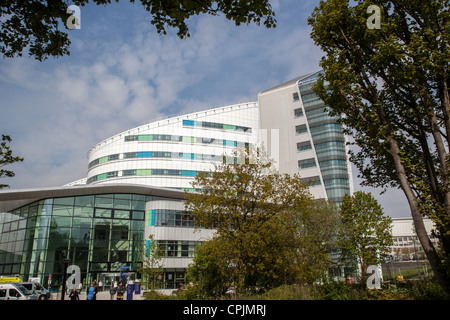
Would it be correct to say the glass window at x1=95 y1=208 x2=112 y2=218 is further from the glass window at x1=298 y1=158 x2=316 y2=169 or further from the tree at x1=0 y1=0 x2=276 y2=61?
the glass window at x1=298 y1=158 x2=316 y2=169

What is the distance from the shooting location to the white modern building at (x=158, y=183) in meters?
35.7

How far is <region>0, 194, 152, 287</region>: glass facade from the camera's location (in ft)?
113

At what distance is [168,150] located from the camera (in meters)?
61.7

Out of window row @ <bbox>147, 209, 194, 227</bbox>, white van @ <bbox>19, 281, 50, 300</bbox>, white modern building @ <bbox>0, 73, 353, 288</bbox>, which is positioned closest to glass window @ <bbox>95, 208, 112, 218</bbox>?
white modern building @ <bbox>0, 73, 353, 288</bbox>

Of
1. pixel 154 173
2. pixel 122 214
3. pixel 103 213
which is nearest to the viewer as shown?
pixel 103 213

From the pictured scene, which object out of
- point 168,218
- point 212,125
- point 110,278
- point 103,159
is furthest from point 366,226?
point 103,159

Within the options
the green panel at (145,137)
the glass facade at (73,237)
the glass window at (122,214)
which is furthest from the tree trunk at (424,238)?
the green panel at (145,137)

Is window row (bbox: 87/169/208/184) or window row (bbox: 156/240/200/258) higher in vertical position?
window row (bbox: 87/169/208/184)

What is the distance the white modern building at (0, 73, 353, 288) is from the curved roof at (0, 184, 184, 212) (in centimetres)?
11

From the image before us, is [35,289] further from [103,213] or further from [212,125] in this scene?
[212,125]

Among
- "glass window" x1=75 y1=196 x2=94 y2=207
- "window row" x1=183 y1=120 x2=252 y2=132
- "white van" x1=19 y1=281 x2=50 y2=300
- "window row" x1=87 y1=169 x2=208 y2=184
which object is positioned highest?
"window row" x1=183 y1=120 x2=252 y2=132

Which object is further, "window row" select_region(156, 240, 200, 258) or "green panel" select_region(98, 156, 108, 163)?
"green panel" select_region(98, 156, 108, 163)

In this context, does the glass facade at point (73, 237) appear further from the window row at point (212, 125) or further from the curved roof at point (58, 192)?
the window row at point (212, 125)

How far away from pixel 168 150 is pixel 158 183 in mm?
6687
